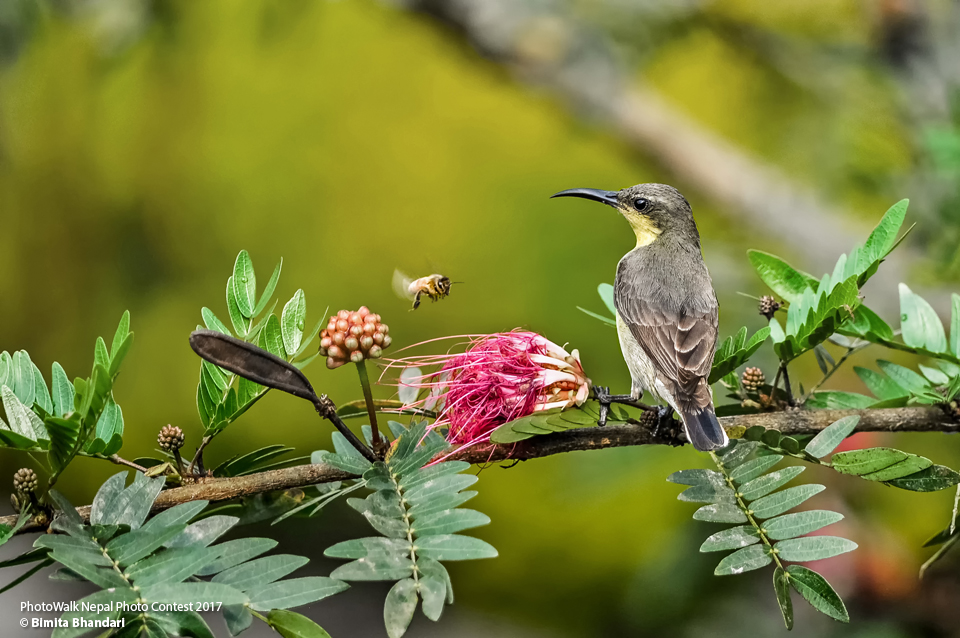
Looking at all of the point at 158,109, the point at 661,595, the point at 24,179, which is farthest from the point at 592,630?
the point at 24,179

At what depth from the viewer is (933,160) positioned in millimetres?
1941

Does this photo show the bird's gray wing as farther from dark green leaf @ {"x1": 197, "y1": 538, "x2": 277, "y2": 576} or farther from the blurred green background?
the blurred green background

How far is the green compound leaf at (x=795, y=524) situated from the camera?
0.89 meters

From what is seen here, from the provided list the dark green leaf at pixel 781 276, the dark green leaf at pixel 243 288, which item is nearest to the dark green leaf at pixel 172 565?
the dark green leaf at pixel 243 288

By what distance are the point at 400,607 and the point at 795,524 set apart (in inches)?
19.3

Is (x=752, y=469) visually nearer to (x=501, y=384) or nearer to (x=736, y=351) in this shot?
(x=736, y=351)

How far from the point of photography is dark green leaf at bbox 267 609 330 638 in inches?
31.4

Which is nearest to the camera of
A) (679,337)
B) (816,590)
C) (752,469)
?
(816,590)

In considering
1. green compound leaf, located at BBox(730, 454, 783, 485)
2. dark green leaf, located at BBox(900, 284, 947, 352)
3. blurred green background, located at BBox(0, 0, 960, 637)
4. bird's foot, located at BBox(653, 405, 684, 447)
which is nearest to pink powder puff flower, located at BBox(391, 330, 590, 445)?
bird's foot, located at BBox(653, 405, 684, 447)

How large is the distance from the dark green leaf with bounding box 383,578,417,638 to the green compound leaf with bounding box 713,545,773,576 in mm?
348

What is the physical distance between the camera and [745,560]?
88cm

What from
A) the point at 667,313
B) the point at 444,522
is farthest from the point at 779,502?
the point at 667,313

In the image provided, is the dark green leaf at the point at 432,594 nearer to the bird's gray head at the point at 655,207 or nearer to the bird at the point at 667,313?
the bird at the point at 667,313

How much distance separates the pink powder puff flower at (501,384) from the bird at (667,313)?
0.22ft
